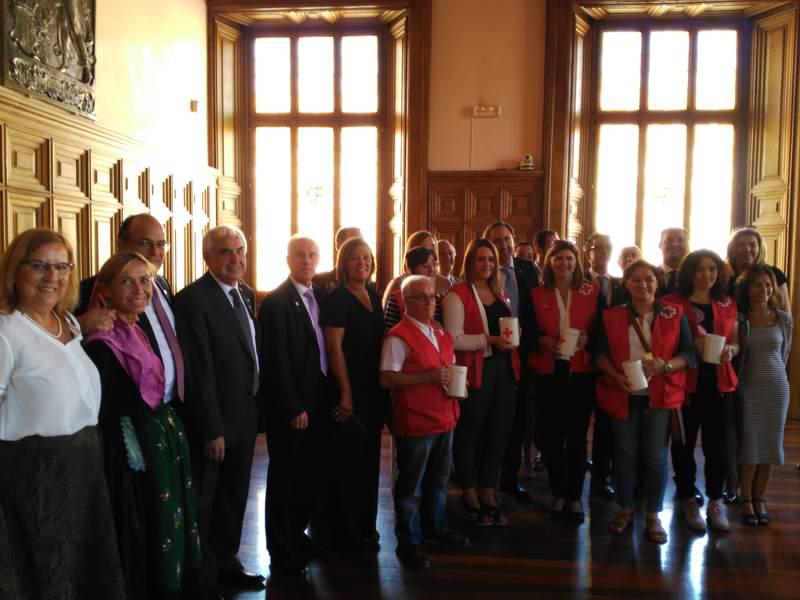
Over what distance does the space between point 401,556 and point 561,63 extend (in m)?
5.07

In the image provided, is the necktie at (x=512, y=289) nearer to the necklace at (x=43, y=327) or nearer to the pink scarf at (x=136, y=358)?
the pink scarf at (x=136, y=358)

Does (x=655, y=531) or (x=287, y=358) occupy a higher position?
(x=287, y=358)

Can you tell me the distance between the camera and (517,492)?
391 cm

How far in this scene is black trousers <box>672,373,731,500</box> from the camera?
136 inches

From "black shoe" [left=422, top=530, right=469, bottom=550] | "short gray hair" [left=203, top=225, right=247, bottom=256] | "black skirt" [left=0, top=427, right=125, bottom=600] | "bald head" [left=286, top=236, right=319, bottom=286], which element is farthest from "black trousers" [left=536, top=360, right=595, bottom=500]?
"black skirt" [left=0, top=427, right=125, bottom=600]

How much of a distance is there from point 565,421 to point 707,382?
29.9 inches

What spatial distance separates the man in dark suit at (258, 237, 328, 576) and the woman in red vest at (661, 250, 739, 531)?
6.15 ft

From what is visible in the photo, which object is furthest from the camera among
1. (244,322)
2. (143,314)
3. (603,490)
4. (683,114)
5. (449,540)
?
(683,114)

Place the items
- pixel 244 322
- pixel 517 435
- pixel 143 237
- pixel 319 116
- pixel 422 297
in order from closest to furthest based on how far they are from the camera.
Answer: pixel 143 237
pixel 244 322
pixel 422 297
pixel 517 435
pixel 319 116

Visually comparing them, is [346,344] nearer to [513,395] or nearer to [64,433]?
[513,395]

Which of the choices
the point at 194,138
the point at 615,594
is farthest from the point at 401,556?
the point at 194,138

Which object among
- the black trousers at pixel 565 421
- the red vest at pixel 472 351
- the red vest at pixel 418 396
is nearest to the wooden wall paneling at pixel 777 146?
the black trousers at pixel 565 421

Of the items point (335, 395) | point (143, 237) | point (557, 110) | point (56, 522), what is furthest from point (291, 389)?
point (557, 110)

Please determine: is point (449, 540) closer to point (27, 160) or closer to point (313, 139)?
point (27, 160)
